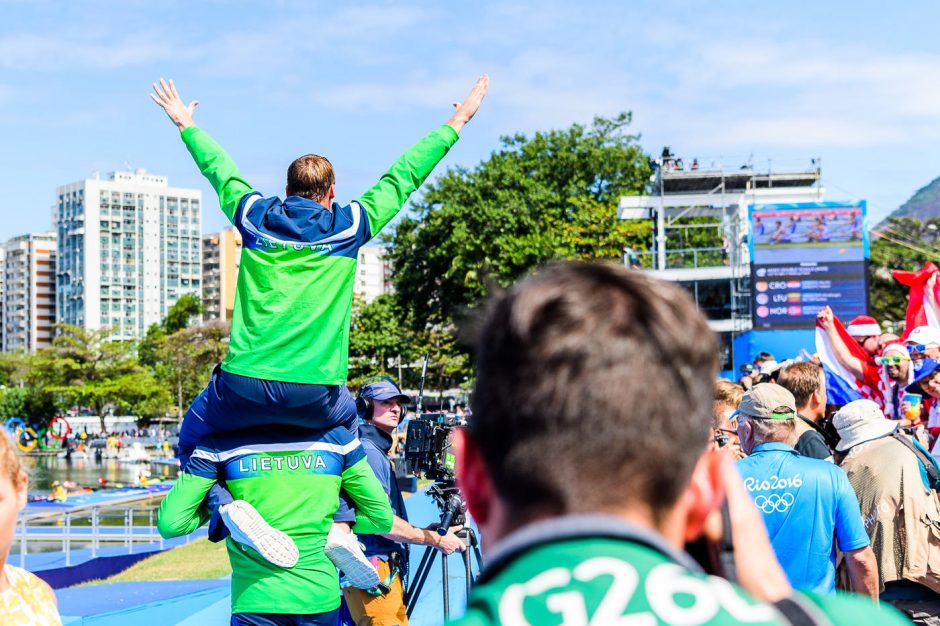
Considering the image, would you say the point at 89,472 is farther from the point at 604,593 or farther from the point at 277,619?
the point at 604,593

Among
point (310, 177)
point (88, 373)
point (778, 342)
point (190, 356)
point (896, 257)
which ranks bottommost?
point (88, 373)

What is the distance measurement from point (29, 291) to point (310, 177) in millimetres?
183450

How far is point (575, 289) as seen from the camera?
1.09m

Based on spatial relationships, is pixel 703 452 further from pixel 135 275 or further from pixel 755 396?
pixel 135 275

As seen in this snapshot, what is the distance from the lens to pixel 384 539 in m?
5.39

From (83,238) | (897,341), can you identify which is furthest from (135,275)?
(897,341)

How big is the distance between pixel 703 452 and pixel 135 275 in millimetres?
177018

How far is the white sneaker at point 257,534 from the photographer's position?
3.61m

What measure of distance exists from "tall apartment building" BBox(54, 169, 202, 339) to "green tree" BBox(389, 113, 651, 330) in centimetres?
12802

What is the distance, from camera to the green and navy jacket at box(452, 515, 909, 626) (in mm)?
963

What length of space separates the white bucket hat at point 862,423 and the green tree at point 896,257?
1440 inches

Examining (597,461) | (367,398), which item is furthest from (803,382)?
(597,461)

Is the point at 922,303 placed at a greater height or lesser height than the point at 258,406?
greater

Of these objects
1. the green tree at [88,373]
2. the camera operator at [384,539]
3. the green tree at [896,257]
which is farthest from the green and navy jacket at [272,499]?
the green tree at [88,373]
